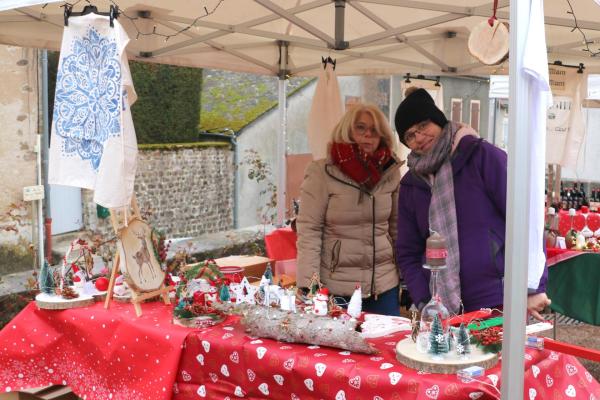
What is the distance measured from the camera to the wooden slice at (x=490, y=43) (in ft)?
10.2

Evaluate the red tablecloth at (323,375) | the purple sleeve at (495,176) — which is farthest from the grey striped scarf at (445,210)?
the red tablecloth at (323,375)

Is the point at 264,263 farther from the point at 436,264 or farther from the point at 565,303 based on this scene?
the point at 436,264

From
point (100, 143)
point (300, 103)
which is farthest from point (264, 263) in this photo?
point (300, 103)

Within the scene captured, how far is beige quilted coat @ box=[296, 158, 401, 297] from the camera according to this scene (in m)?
3.30

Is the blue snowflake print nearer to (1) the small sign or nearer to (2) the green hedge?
(1) the small sign

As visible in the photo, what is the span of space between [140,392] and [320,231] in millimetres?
1097

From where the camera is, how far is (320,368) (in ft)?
7.52

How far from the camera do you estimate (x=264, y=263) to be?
16.5 feet

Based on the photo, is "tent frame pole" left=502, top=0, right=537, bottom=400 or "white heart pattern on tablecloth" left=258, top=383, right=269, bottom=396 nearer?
"tent frame pole" left=502, top=0, right=537, bottom=400

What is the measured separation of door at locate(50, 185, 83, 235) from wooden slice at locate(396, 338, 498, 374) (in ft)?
23.3

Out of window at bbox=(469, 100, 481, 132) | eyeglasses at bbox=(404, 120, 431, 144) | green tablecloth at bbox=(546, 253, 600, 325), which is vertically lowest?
green tablecloth at bbox=(546, 253, 600, 325)

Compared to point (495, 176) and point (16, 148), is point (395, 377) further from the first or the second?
point (16, 148)

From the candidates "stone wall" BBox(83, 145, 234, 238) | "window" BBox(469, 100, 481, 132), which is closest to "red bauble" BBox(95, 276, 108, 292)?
"stone wall" BBox(83, 145, 234, 238)

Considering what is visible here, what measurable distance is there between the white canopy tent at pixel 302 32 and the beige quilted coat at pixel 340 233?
4.16 ft
